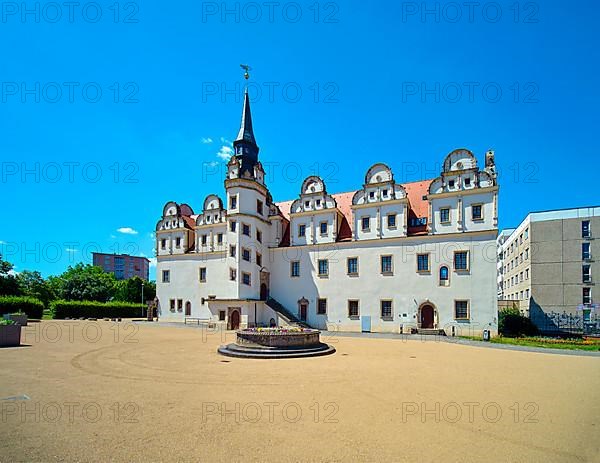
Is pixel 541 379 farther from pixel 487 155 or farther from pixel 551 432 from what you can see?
pixel 487 155

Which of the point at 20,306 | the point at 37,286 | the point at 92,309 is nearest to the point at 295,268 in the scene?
the point at 92,309

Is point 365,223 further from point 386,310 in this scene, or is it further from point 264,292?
point 264,292

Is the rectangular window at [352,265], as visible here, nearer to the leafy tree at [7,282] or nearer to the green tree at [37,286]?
the leafy tree at [7,282]

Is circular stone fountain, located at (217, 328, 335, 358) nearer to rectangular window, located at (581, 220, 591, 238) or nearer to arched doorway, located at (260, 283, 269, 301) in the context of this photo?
arched doorway, located at (260, 283, 269, 301)

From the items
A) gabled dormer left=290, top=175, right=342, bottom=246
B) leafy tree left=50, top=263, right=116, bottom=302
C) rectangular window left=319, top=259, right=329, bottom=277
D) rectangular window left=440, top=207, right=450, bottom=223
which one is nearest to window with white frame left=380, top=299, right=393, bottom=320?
rectangular window left=319, top=259, right=329, bottom=277

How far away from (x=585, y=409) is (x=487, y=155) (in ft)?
89.2

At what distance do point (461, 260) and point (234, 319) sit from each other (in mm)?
21163

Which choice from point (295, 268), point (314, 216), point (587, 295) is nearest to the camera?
point (314, 216)

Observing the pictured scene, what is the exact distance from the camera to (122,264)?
160625 mm

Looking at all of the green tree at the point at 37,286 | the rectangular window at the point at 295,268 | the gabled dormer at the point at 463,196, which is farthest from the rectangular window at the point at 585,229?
the green tree at the point at 37,286

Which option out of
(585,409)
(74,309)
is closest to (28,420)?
(585,409)

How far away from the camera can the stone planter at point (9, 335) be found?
18.6 m

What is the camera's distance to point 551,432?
721 centimetres

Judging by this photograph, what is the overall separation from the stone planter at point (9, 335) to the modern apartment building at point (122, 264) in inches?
5615
